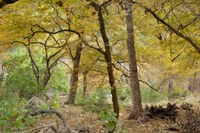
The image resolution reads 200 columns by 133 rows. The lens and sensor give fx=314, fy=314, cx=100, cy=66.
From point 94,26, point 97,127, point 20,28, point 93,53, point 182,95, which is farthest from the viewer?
point 182,95

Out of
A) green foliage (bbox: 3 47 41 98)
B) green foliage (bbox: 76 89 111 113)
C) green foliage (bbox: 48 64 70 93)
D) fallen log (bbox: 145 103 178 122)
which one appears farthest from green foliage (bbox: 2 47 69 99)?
fallen log (bbox: 145 103 178 122)

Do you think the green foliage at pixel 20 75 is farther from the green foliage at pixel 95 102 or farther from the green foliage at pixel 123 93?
the green foliage at pixel 123 93

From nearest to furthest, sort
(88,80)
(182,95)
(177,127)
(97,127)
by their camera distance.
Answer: (177,127), (97,127), (88,80), (182,95)

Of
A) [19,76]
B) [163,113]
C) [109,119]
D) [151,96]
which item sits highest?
[19,76]

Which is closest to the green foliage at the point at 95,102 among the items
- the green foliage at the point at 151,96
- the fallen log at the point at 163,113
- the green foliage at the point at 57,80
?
the green foliage at the point at 57,80

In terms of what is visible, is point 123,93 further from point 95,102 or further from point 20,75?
point 20,75

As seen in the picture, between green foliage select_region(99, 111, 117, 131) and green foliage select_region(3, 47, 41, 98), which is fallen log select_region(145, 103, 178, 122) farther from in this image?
green foliage select_region(99, 111, 117, 131)

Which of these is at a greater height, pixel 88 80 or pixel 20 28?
pixel 20 28

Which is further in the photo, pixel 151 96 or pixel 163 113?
pixel 151 96

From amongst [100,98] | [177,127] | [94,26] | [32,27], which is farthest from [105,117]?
[100,98]

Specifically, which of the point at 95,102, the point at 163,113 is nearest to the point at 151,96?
the point at 95,102

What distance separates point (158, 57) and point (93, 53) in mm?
2898

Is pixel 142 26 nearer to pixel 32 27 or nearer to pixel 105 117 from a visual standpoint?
pixel 32 27

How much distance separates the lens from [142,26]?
503 inches
